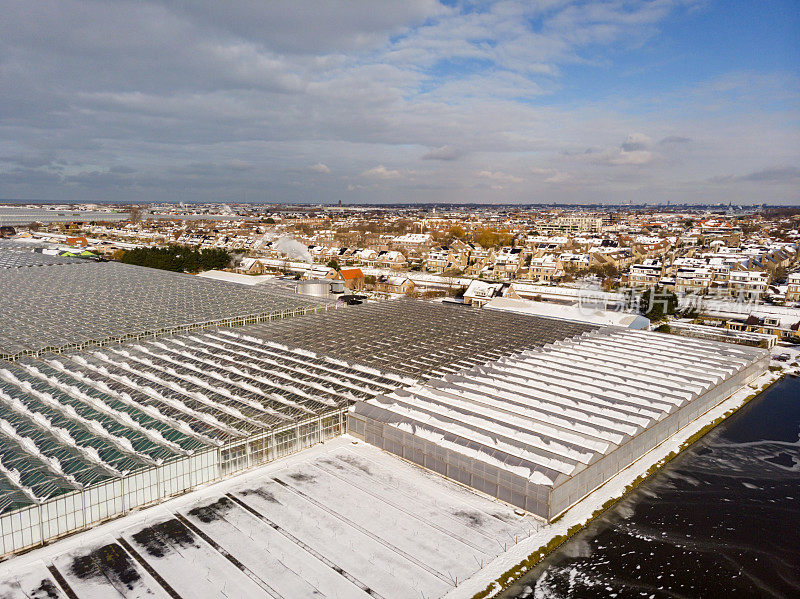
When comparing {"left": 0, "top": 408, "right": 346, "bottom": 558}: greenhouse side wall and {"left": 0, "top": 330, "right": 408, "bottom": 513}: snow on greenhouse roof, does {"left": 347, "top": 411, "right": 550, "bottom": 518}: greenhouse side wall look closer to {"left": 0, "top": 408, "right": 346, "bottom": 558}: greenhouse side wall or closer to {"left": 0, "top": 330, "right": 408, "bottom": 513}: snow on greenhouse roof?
{"left": 0, "top": 408, "right": 346, "bottom": 558}: greenhouse side wall

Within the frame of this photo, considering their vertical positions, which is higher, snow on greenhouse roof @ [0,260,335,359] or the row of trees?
the row of trees

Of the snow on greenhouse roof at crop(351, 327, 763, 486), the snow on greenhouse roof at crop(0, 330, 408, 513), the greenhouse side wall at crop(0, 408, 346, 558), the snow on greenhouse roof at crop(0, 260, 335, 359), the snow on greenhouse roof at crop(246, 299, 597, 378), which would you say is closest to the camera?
the greenhouse side wall at crop(0, 408, 346, 558)

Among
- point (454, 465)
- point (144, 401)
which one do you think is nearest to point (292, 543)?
point (454, 465)

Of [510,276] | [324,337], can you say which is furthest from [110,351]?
[510,276]

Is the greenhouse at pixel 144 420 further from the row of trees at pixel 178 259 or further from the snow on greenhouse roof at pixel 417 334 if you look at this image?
the row of trees at pixel 178 259

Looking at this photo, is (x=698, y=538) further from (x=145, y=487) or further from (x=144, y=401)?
(x=144, y=401)

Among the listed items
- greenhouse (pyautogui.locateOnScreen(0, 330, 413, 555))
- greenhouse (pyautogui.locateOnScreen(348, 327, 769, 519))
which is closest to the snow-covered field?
greenhouse (pyautogui.locateOnScreen(0, 330, 413, 555))

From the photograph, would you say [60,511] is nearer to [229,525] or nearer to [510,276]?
[229,525]
